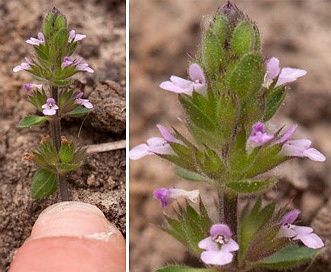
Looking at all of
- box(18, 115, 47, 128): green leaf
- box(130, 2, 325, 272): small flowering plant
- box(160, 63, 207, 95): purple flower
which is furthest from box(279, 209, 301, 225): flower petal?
box(18, 115, 47, 128): green leaf

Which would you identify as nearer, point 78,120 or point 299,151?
point 299,151

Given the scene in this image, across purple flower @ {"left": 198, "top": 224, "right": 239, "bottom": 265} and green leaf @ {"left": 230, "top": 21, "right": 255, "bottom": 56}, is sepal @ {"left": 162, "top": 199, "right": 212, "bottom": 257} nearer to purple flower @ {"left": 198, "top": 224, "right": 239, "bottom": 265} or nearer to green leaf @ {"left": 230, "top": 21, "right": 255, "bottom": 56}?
purple flower @ {"left": 198, "top": 224, "right": 239, "bottom": 265}

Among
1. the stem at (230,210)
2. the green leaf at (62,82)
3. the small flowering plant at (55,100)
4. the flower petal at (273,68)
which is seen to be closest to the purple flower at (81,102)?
the small flowering plant at (55,100)

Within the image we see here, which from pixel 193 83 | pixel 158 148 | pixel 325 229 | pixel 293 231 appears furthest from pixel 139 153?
pixel 325 229

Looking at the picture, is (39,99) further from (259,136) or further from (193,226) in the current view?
(259,136)

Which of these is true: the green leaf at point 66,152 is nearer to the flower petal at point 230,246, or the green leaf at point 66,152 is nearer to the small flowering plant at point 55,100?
the small flowering plant at point 55,100

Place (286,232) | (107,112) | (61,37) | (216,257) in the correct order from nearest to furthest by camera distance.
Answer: (216,257) < (286,232) < (61,37) < (107,112)
